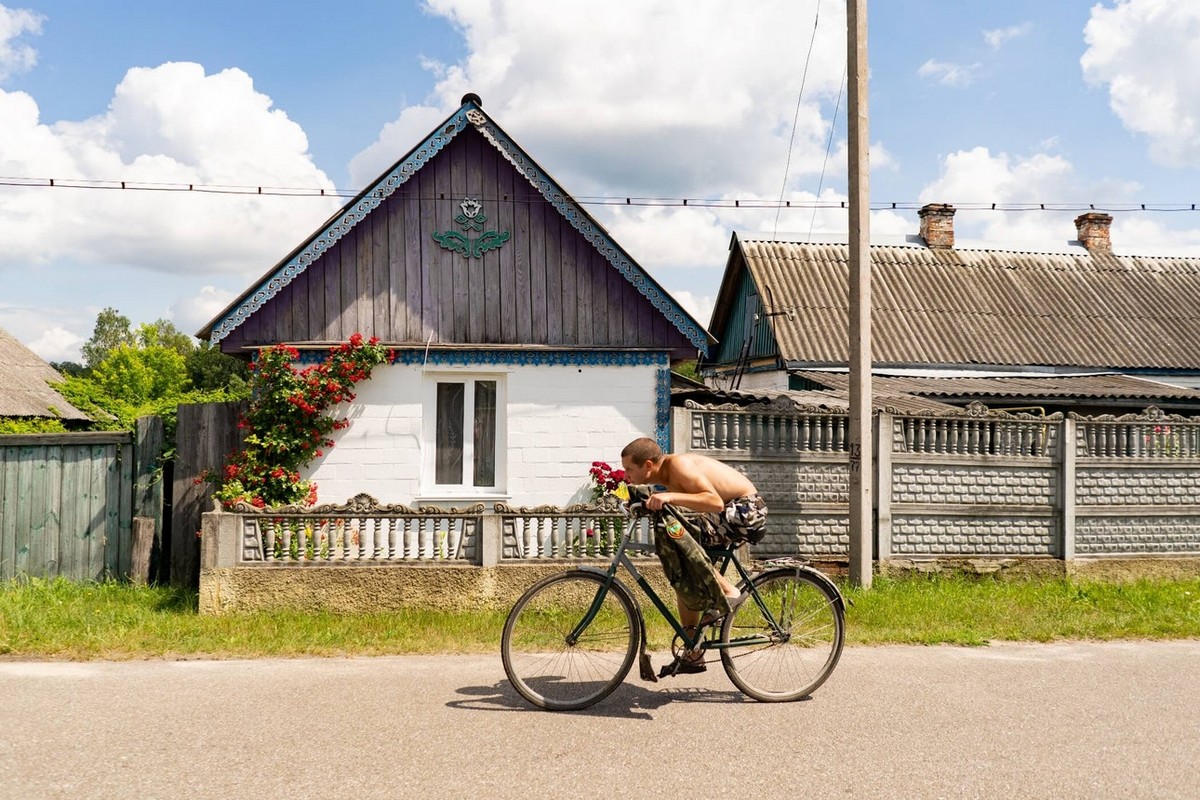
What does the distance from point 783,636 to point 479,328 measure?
5.91 metres

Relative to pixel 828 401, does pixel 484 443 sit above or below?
below

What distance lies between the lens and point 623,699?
589cm

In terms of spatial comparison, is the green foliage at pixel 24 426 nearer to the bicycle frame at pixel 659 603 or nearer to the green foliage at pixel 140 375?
the green foliage at pixel 140 375

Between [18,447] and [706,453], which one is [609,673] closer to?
[706,453]

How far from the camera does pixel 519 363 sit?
11.0 metres

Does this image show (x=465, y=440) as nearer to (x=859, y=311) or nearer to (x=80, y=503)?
(x=80, y=503)

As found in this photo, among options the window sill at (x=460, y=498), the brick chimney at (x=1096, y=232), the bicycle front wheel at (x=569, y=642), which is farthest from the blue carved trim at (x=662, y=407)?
the brick chimney at (x=1096, y=232)

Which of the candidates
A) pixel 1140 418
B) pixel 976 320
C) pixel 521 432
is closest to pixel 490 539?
pixel 521 432

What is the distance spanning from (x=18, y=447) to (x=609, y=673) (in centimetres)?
679

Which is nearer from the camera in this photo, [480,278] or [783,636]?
[783,636]

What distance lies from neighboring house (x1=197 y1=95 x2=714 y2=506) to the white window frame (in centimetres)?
2

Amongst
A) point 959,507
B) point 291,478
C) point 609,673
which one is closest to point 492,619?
point 609,673

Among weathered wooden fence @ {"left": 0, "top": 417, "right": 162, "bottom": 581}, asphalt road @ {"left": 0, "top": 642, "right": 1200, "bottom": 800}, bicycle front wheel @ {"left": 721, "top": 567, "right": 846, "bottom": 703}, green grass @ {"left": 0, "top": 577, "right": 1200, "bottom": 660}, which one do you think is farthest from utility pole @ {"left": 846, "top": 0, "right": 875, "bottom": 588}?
weathered wooden fence @ {"left": 0, "top": 417, "right": 162, "bottom": 581}

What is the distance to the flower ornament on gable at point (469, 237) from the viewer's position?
435 inches
